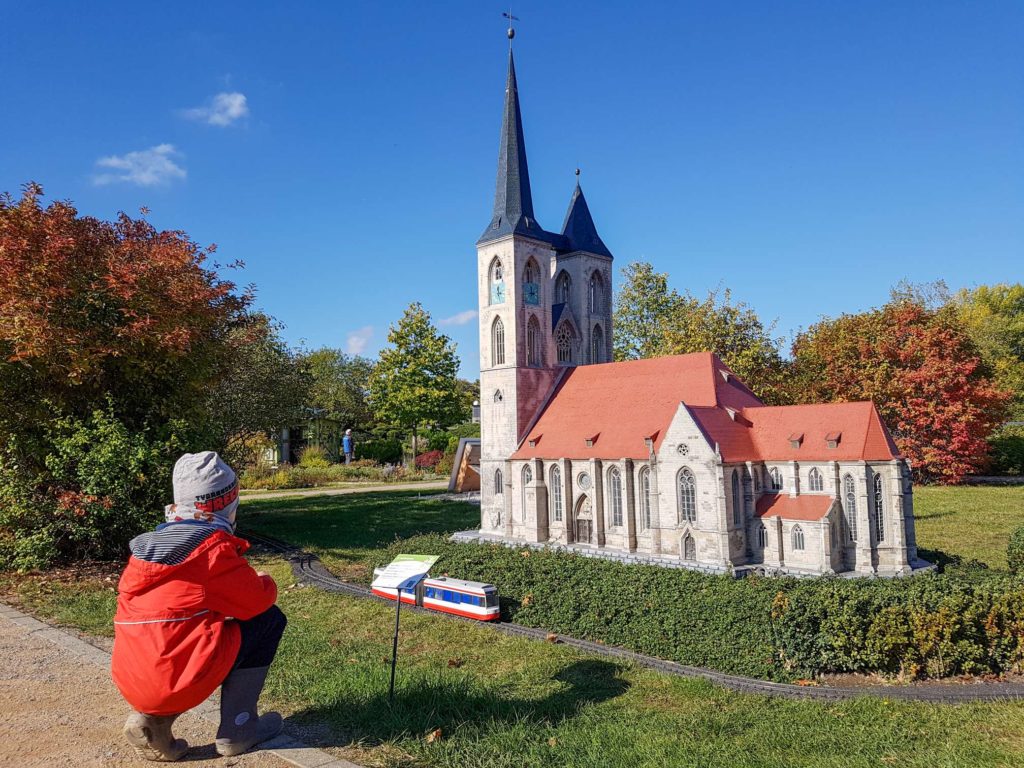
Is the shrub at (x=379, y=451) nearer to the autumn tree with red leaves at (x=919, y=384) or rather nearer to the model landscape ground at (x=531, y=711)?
the autumn tree with red leaves at (x=919, y=384)

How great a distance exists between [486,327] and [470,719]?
2544 cm

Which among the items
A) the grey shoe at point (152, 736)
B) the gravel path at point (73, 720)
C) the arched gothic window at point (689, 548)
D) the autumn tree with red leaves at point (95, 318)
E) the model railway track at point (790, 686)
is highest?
the autumn tree with red leaves at point (95, 318)

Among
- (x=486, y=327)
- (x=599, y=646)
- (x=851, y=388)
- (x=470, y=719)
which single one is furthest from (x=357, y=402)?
(x=470, y=719)

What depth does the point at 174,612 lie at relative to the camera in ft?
17.3

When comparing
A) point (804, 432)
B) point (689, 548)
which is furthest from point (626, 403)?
point (804, 432)

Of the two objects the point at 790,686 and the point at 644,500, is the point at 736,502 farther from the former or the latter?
the point at 790,686

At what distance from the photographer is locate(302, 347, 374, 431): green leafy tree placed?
68812 mm

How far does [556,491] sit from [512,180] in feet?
48.0

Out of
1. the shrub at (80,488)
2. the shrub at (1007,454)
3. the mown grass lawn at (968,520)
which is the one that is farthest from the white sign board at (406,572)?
the shrub at (1007,454)

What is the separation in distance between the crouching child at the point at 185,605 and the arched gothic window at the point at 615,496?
71.3 feet

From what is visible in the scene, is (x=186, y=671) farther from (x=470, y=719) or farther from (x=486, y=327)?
(x=486, y=327)

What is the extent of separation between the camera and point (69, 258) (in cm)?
1677

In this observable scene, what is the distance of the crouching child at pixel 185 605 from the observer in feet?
17.3

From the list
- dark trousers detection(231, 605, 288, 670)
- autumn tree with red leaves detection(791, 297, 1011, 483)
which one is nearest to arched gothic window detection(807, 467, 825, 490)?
dark trousers detection(231, 605, 288, 670)
